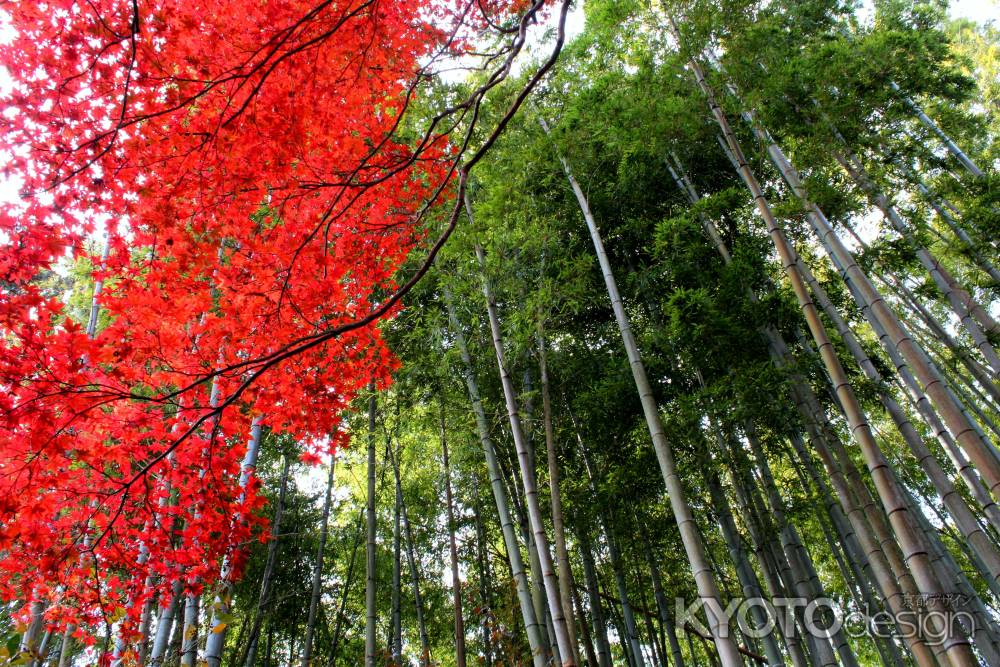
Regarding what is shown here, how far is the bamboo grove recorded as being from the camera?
2268 millimetres

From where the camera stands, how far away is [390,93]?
9.61 feet

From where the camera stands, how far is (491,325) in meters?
4.03

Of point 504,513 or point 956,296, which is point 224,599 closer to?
point 504,513

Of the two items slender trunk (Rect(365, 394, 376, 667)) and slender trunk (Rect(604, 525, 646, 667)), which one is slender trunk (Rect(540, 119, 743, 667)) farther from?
slender trunk (Rect(365, 394, 376, 667))

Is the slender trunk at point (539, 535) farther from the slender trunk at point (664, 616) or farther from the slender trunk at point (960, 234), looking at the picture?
the slender trunk at point (960, 234)

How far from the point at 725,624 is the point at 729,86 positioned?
4.15 metres

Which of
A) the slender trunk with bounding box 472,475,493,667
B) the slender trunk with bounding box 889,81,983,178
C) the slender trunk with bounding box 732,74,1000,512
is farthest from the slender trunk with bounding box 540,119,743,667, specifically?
the slender trunk with bounding box 889,81,983,178

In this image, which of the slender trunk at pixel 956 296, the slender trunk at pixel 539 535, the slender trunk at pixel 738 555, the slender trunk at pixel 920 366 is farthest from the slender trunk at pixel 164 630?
the slender trunk at pixel 956 296

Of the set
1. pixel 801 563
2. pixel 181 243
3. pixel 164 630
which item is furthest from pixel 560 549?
pixel 181 243

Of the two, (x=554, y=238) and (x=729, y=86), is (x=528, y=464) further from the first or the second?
(x=729, y=86)

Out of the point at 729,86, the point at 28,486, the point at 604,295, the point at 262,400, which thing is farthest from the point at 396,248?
the point at 729,86

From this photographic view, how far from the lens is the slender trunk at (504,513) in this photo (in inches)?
147

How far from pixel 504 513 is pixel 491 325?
145 centimetres

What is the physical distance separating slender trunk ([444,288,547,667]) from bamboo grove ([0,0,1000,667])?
0.15 feet
